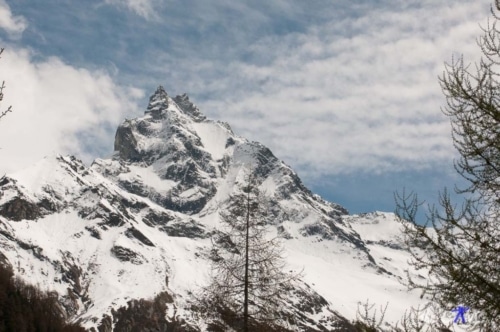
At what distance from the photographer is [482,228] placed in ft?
29.7

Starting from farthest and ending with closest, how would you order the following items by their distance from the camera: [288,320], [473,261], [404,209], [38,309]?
[38,309], [288,320], [404,209], [473,261]

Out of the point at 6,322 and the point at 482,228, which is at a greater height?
the point at 6,322

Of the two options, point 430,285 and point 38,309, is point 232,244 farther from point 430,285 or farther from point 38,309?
point 38,309

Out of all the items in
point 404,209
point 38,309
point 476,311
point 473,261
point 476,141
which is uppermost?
point 38,309

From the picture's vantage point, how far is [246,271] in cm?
1864

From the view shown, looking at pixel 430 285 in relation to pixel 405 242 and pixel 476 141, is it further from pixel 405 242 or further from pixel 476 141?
pixel 476 141

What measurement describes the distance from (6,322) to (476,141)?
105054mm

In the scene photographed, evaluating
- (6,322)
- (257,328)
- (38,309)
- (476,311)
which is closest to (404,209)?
(476,311)

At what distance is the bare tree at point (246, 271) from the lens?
17.8 metres

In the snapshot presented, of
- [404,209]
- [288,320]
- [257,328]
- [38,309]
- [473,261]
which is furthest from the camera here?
[38,309]

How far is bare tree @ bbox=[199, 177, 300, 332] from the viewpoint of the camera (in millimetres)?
17828

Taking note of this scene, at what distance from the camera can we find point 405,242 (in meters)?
10.0

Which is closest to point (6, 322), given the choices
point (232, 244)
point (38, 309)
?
point (38, 309)

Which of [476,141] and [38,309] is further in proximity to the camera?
[38,309]
